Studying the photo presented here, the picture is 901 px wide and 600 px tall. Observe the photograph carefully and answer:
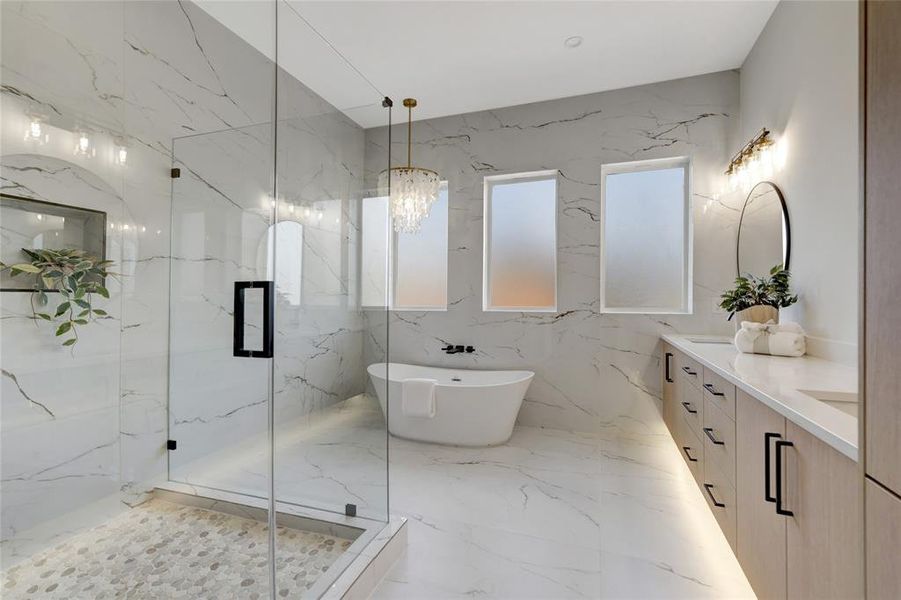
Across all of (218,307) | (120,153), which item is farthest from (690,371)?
(120,153)

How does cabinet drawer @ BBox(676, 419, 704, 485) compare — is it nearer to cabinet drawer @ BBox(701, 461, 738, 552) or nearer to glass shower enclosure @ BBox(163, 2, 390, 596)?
cabinet drawer @ BBox(701, 461, 738, 552)

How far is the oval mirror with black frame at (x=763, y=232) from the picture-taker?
99.3 inches

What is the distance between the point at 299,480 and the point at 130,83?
1987 millimetres

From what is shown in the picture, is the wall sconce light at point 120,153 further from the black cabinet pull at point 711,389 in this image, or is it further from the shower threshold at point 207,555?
the black cabinet pull at point 711,389

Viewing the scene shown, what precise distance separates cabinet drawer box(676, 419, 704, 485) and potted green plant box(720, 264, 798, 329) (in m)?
0.75

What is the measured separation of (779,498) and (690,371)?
1278mm

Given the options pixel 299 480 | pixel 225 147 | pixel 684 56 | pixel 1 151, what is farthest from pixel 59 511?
pixel 684 56

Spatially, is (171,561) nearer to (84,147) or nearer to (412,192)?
(84,147)

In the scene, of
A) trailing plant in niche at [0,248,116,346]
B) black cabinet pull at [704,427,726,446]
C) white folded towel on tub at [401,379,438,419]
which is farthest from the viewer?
white folded towel on tub at [401,379,438,419]

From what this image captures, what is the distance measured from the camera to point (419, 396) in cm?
300

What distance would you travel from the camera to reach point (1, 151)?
4.49 feet

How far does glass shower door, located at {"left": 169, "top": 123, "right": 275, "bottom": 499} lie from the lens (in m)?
1.98

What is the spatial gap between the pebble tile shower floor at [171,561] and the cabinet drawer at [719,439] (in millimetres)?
1575

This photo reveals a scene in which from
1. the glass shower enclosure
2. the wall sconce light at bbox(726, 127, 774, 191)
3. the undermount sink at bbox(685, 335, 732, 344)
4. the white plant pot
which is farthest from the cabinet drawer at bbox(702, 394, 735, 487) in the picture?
the wall sconce light at bbox(726, 127, 774, 191)
